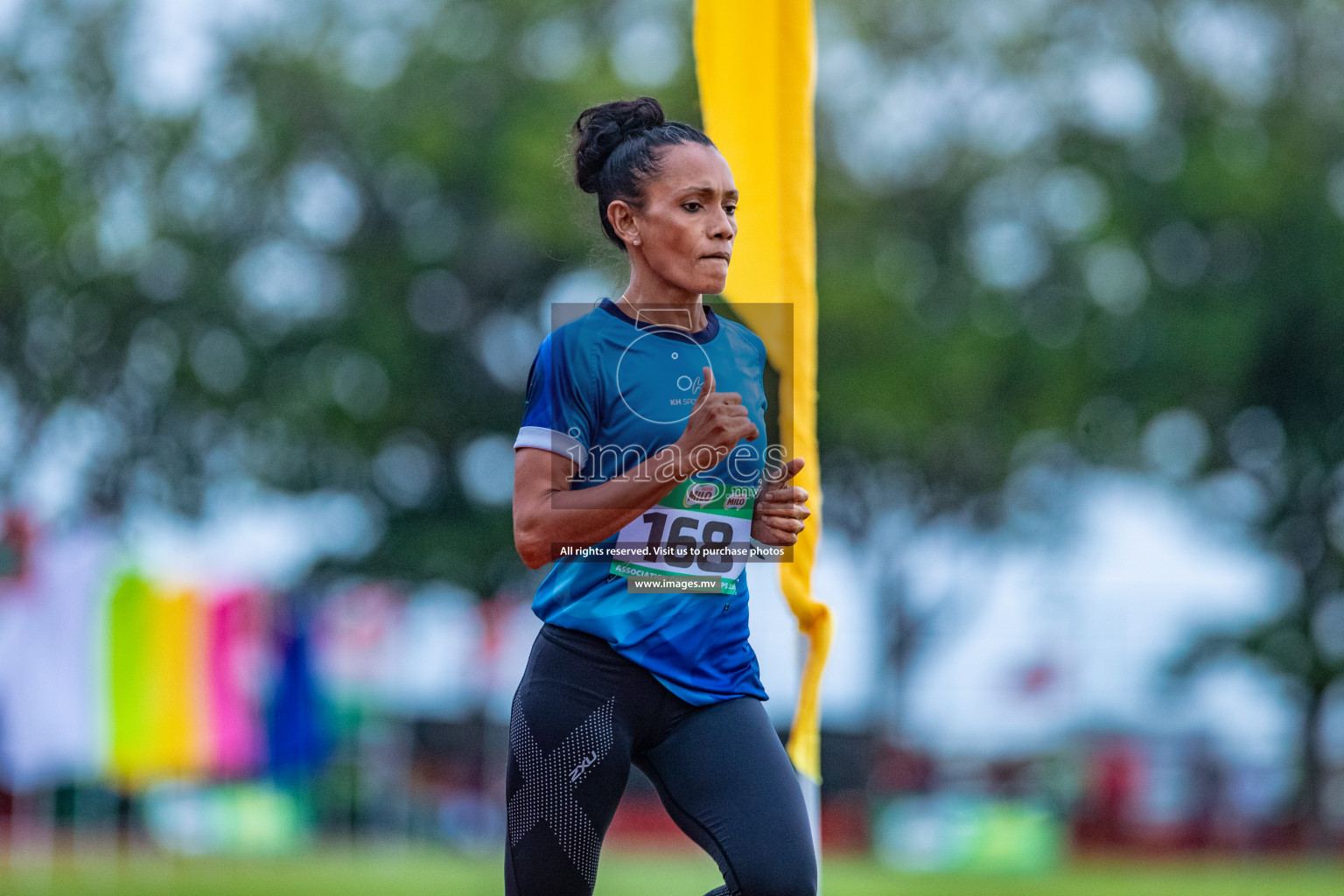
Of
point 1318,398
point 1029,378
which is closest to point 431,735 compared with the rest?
point 1029,378

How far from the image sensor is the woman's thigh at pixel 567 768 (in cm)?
348

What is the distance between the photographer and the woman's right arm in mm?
3297

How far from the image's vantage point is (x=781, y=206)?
4820 mm

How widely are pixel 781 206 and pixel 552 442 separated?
1.67m

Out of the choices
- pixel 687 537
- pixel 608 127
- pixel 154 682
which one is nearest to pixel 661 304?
pixel 608 127

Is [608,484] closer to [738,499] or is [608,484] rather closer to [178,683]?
[738,499]

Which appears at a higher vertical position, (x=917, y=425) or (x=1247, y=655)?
(x=917, y=425)

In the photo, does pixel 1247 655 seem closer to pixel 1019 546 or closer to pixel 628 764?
pixel 1019 546

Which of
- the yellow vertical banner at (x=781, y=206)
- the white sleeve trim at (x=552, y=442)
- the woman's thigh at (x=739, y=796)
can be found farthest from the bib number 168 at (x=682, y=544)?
the yellow vertical banner at (x=781, y=206)

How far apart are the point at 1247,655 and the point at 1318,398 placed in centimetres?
450

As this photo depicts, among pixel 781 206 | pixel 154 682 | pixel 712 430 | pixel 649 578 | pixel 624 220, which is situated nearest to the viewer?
pixel 712 430

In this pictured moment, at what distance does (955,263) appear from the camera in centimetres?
→ 2598

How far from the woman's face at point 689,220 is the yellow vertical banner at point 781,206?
0.96 metres

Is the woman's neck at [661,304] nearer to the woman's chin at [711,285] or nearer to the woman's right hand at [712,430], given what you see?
the woman's chin at [711,285]
